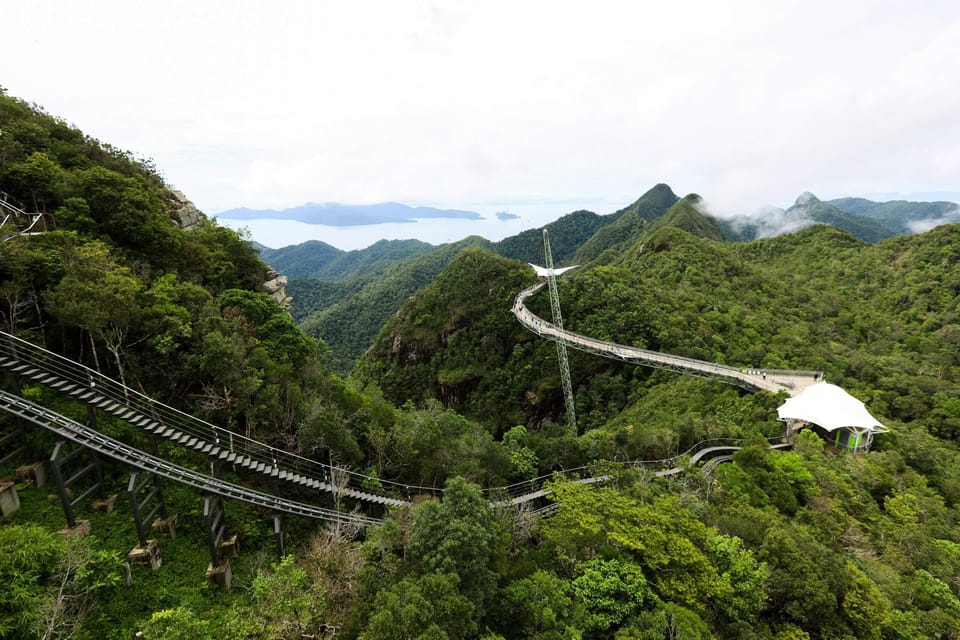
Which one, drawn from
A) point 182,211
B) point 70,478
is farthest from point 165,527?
point 182,211

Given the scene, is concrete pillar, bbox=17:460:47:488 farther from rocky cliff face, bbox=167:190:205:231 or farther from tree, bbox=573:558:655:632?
rocky cliff face, bbox=167:190:205:231

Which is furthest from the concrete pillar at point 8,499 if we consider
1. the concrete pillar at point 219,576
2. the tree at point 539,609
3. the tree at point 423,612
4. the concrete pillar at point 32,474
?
the tree at point 539,609

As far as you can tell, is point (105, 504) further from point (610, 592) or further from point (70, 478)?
point (610, 592)

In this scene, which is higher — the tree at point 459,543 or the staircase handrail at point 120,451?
the staircase handrail at point 120,451

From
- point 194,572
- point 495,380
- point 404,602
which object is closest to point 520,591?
point 404,602

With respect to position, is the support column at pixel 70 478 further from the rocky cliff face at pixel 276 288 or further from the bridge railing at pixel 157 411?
the rocky cliff face at pixel 276 288
